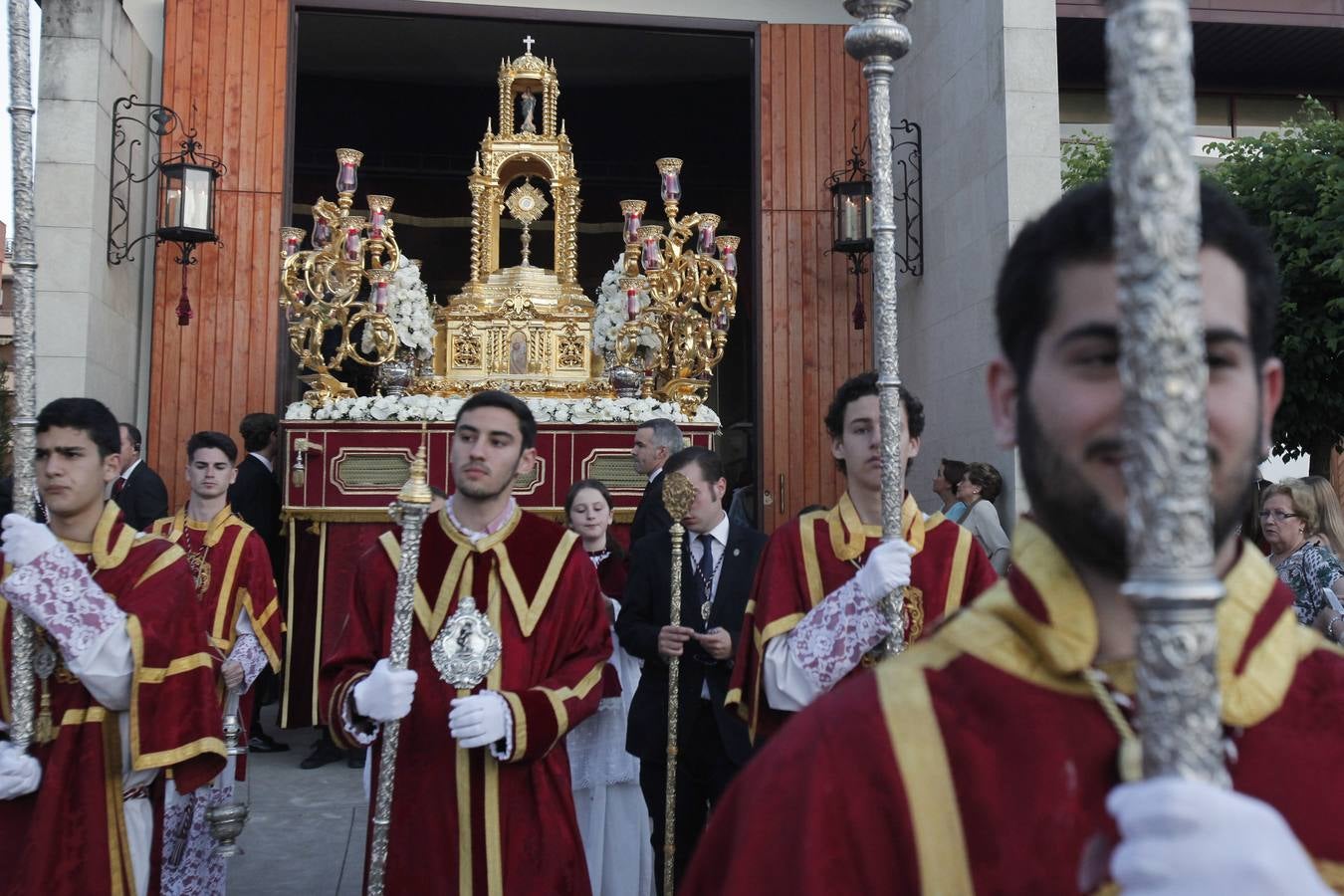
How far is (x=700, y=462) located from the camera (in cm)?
469

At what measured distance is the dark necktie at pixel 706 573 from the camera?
4.67 m

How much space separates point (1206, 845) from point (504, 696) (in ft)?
9.13

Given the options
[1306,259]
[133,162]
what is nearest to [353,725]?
[133,162]

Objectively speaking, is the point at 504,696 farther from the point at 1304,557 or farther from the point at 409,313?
the point at 409,313

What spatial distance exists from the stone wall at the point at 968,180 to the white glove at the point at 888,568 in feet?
15.3

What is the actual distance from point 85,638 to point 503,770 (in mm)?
1201

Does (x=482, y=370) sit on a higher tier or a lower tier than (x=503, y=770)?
higher

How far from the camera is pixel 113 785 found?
11.5 ft

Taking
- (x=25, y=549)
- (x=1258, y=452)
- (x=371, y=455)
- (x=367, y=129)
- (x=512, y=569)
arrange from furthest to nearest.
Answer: (x=367, y=129)
(x=371, y=455)
(x=512, y=569)
(x=25, y=549)
(x=1258, y=452)

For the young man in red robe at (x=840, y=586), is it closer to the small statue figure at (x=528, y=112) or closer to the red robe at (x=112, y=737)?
the red robe at (x=112, y=737)

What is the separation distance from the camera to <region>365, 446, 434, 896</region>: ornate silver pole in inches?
132

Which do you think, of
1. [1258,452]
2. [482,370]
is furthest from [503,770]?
[482,370]

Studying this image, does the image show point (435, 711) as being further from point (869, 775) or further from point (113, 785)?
point (869, 775)

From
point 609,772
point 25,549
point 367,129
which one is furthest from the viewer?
point 367,129
